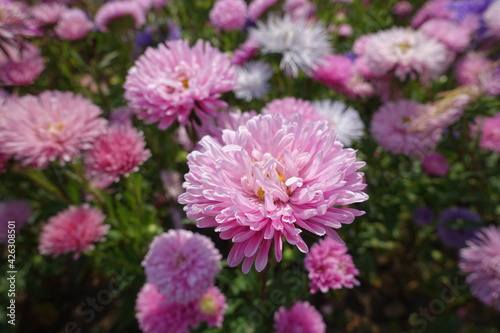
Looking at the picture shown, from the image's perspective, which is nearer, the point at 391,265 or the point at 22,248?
the point at 22,248

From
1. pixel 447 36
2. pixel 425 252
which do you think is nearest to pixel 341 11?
pixel 447 36

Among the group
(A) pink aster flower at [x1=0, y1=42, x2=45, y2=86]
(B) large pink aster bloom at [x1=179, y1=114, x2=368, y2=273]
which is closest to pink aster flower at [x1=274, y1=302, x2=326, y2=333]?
(B) large pink aster bloom at [x1=179, y1=114, x2=368, y2=273]

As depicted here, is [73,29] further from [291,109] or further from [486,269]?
[486,269]

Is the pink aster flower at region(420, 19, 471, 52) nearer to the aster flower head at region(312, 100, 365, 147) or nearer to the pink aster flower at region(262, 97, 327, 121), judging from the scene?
the aster flower head at region(312, 100, 365, 147)

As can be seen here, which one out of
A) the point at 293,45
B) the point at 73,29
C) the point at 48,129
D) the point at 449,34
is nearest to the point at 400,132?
the point at 293,45

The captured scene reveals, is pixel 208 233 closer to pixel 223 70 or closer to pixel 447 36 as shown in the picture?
pixel 223 70

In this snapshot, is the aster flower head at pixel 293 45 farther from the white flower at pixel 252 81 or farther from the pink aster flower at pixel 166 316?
the pink aster flower at pixel 166 316
